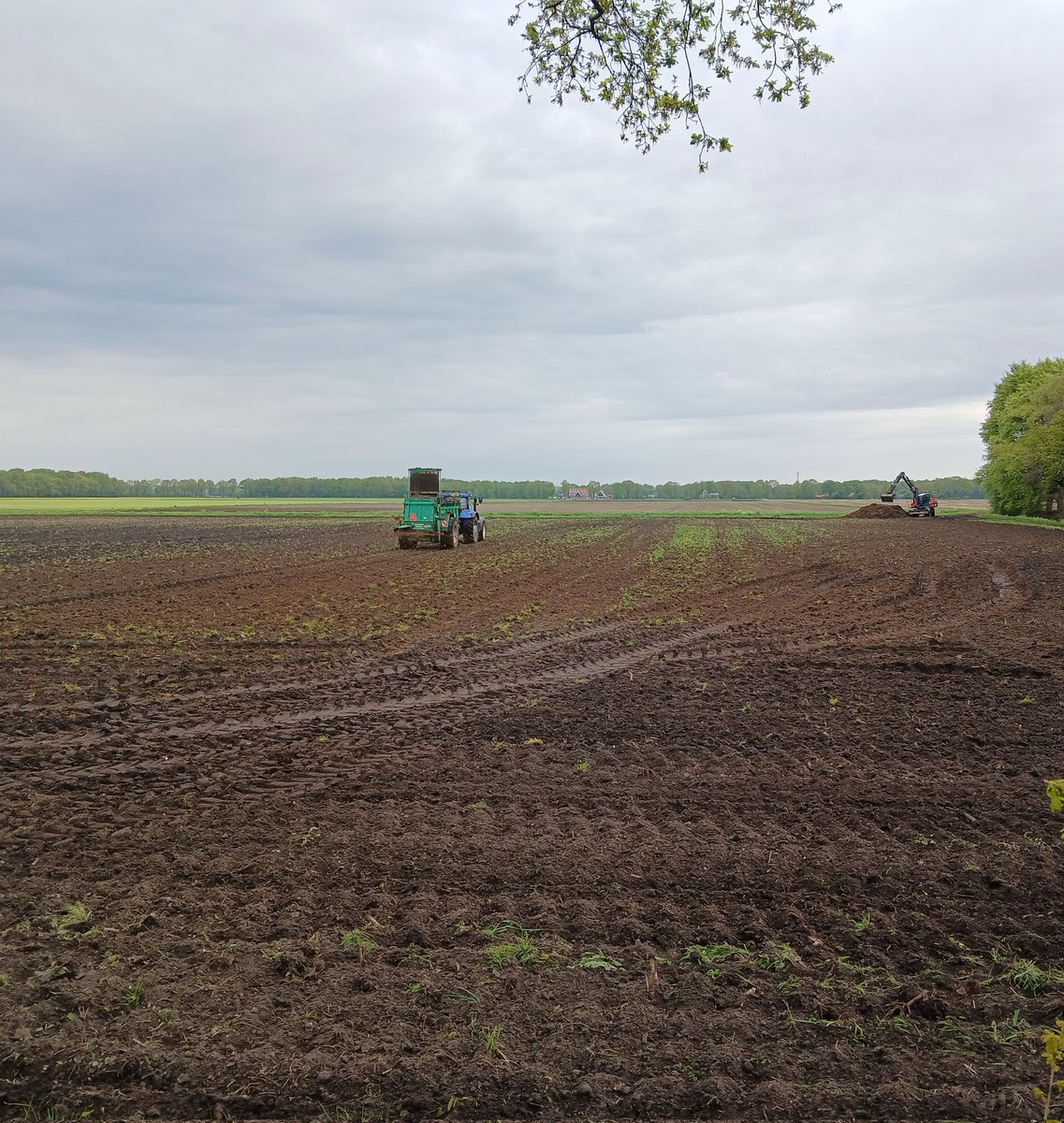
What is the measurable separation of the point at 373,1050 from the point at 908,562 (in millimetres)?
27133

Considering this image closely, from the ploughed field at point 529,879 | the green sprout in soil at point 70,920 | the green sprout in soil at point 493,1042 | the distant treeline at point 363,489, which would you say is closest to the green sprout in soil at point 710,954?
the ploughed field at point 529,879

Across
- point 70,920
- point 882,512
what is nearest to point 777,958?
point 70,920

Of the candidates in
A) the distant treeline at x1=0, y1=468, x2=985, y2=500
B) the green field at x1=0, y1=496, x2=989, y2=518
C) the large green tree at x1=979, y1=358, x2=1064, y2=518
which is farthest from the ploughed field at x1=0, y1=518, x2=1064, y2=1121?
the distant treeline at x1=0, y1=468, x2=985, y2=500

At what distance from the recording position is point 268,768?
7.62 meters

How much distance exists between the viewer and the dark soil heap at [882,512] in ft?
219

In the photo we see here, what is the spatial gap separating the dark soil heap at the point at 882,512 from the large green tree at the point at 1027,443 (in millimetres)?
6929

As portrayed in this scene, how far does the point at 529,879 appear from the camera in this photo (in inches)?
212

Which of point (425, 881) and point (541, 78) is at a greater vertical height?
point (541, 78)

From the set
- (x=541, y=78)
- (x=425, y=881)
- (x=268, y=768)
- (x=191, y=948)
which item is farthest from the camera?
(x=268, y=768)

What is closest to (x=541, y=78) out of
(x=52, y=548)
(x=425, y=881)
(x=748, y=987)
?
(x=425, y=881)

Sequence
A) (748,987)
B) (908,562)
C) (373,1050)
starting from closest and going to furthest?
(373,1050), (748,987), (908,562)

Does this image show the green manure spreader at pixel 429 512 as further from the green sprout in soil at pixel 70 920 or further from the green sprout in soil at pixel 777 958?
the green sprout in soil at pixel 777 958

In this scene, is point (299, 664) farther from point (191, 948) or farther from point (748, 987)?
point (748, 987)

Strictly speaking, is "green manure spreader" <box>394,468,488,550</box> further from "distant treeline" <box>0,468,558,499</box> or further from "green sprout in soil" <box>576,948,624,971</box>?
"distant treeline" <box>0,468,558,499</box>
